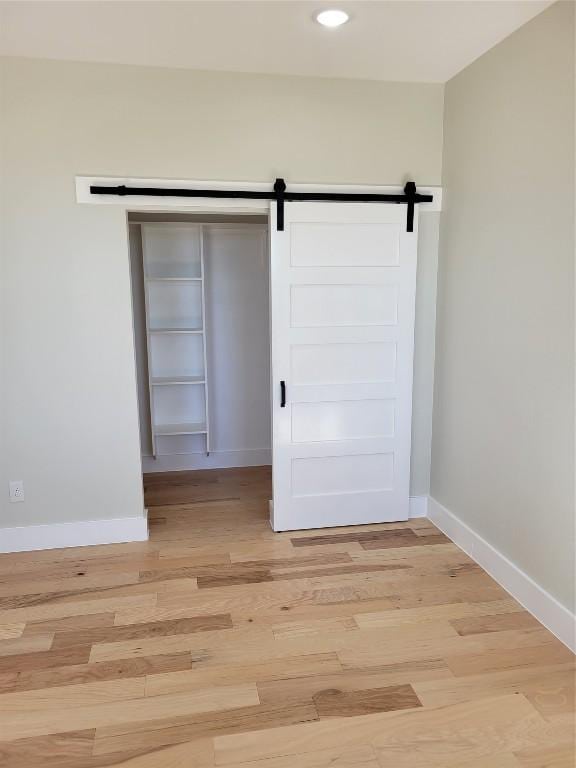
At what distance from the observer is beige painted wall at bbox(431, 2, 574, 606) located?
2432 millimetres

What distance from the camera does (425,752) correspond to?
1916mm

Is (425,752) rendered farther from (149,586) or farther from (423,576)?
(149,586)

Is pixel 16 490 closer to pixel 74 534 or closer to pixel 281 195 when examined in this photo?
pixel 74 534

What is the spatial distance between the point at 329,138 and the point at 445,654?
8.96 ft

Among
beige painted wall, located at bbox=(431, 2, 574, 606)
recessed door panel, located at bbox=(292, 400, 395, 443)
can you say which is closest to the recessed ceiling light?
beige painted wall, located at bbox=(431, 2, 574, 606)

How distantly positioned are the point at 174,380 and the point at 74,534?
5.25 feet

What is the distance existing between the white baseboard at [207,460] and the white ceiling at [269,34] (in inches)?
116

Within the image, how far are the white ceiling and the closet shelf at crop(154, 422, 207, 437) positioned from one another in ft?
8.61

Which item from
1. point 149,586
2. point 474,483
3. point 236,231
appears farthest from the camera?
point 236,231

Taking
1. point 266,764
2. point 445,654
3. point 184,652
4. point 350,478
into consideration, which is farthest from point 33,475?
point 445,654

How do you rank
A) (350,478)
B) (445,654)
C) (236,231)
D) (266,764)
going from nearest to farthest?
(266,764), (445,654), (350,478), (236,231)

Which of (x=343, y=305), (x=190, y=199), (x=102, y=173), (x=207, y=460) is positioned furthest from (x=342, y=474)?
(x=102, y=173)

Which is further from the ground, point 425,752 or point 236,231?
point 236,231

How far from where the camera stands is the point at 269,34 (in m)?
2.68
